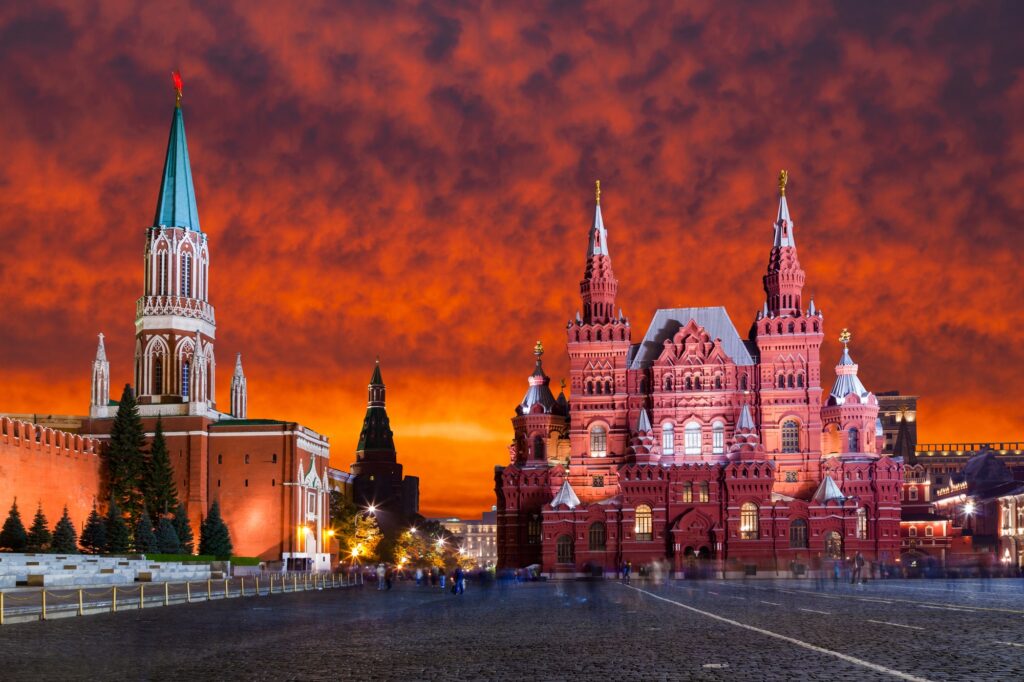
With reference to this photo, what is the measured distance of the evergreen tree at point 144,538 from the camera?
7550 centimetres

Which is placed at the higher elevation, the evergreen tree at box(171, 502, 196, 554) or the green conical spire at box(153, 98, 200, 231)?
the green conical spire at box(153, 98, 200, 231)

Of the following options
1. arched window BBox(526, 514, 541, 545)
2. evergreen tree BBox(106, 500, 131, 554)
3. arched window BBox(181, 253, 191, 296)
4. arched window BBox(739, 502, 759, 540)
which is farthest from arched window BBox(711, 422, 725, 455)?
evergreen tree BBox(106, 500, 131, 554)

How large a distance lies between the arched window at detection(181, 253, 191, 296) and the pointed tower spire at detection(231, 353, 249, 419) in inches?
687

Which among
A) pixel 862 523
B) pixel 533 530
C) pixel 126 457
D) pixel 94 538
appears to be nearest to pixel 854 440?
pixel 862 523

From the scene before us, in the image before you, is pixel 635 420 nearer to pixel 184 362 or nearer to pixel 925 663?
pixel 184 362

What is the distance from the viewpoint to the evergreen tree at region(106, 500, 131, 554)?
74250mm

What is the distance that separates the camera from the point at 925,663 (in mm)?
15617

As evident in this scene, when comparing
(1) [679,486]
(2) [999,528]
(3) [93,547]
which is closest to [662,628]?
(3) [93,547]

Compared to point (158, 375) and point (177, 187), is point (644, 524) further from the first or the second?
point (177, 187)

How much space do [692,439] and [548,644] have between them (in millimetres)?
81242

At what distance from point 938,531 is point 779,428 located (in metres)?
48.9

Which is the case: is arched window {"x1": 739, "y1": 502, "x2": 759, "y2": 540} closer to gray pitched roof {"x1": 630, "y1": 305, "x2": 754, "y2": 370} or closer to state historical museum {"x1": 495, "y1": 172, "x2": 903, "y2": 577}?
state historical museum {"x1": 495, "y1": 172, "x2": 903, "y2": 577}

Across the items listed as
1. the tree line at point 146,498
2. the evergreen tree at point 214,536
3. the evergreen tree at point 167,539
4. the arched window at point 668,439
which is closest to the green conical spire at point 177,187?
the tree line at point 146,498

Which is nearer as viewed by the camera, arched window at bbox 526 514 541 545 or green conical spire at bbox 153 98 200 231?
green conical spire at bbox 153 98 200 231
